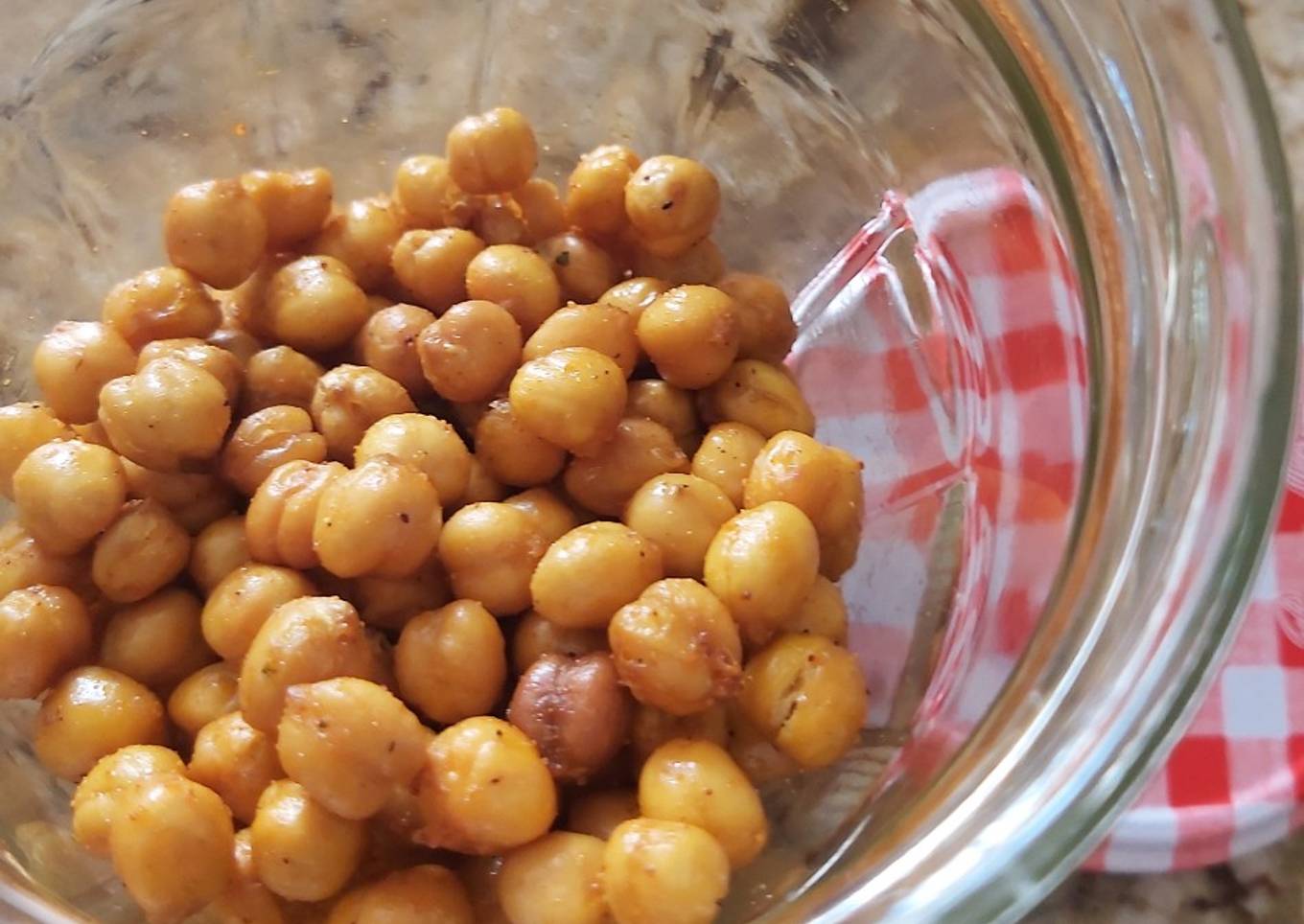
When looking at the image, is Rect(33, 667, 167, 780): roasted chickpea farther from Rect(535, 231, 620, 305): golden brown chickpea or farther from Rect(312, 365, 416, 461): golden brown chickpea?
Rect(535, 231, 620, 305): golden brown chickpea

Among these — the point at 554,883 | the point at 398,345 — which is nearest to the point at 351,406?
the point at 398,345

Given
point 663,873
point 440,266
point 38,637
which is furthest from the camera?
point 440,266

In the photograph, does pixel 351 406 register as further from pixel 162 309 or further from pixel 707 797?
pixel 707 797

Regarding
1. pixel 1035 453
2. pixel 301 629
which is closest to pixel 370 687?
pixel 301 629

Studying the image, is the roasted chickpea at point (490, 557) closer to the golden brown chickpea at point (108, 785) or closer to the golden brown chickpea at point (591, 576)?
the golden brown chickpea at point (591, 576)

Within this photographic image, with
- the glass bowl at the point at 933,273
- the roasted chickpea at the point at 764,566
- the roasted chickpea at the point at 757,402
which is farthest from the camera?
the roasted chickpea at the point at 757,402

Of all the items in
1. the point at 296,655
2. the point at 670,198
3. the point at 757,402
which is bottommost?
the point at 296,655

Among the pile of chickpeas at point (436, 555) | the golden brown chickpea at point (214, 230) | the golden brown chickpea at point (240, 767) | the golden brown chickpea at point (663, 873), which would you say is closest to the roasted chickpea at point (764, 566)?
the pile of chickpeas at point (436, 555)

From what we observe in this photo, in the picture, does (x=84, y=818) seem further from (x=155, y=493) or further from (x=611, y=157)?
(x=611, y=157)
